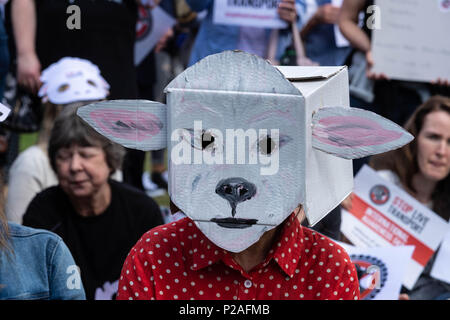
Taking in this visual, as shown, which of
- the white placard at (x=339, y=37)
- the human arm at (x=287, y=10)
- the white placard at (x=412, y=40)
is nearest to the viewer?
the white placard at (x=412, y=40)

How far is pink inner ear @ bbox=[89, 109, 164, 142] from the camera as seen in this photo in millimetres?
1605

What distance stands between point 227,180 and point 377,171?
6.86ft

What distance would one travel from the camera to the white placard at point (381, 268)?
2.86 m

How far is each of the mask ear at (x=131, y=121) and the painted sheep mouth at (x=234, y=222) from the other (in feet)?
0.64

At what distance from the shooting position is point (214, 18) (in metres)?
4.08

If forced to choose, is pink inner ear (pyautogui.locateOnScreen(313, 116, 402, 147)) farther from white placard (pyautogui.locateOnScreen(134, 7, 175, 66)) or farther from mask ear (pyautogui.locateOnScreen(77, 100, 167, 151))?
white placard (pyautogui.locateOnScreen(134, 7, 175, 66))

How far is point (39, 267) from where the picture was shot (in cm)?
207

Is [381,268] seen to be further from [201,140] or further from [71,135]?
[201,140]

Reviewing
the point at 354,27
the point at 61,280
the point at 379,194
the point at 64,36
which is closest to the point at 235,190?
the point at 61,280

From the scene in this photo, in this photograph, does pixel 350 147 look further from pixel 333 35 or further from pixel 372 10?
pixel 333 35

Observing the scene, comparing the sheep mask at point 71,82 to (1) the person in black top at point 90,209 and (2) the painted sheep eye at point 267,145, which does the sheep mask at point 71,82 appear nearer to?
(1) the person in black top at point 90,209

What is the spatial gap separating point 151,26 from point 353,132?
303cm

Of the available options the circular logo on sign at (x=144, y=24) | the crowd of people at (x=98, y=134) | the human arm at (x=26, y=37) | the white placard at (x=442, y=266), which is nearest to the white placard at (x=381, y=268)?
the crowd of people at (x=98, y=134)

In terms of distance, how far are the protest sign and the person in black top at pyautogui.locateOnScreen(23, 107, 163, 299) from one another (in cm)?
85
